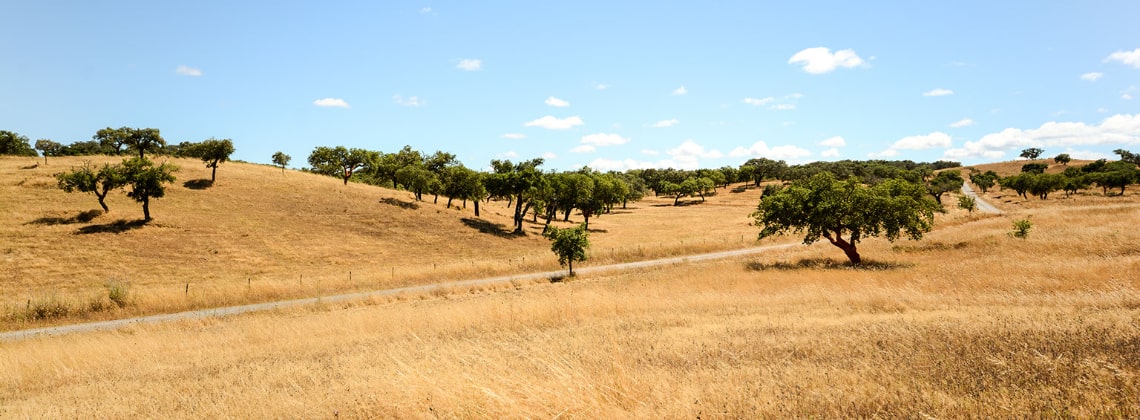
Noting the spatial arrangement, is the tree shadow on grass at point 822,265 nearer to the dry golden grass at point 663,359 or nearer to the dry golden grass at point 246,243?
the dry golden grass at point 663,359

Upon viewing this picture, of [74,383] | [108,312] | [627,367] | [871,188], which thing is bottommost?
[108,312]

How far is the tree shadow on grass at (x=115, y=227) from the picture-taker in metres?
45.8

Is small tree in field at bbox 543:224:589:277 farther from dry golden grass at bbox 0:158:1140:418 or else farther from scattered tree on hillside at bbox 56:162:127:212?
scattered tree on hillside at bbox 56:162:127:212

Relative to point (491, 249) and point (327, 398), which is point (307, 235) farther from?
point (327, 398)

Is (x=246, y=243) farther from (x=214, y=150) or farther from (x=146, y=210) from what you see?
(x=214, y=150)

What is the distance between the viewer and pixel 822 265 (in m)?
29.4

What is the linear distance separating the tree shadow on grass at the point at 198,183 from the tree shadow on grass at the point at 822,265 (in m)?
69.5

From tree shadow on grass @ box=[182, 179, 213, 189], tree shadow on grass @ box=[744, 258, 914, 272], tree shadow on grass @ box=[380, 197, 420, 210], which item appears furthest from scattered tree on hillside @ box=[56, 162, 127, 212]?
tree shadow on grass @ box=[744, 258, 914, 272]

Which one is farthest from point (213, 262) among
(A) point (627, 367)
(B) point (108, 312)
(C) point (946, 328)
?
(C) point (946, 328)

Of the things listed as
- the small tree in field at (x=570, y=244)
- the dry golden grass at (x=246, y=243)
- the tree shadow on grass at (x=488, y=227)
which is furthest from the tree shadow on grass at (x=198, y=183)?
the small tree in field at (x=570, y=244)

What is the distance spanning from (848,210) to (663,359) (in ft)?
87.0

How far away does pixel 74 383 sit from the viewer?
11078 millimetres

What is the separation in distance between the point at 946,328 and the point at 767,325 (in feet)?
11.4

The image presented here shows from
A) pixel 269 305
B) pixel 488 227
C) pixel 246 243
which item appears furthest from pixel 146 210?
pixel 488 227
